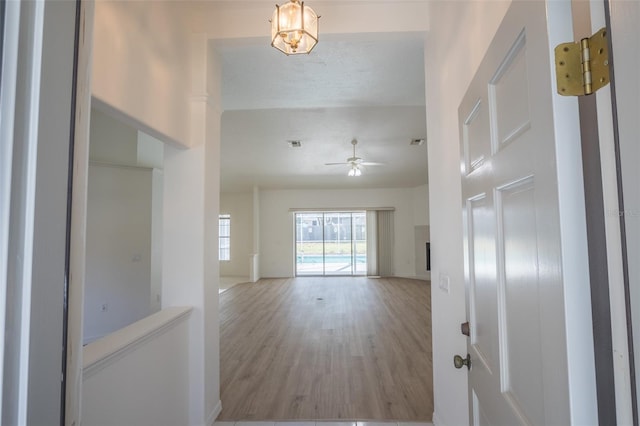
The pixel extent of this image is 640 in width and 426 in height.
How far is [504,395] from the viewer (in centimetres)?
87

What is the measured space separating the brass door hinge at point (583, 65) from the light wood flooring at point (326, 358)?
252 centimetres

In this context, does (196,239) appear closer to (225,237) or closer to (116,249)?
(116,249)

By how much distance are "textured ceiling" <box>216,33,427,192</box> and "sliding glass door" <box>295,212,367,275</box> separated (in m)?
2.23

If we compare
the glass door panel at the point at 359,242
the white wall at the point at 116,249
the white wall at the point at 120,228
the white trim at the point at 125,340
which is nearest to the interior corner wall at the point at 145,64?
the white trim at the point at 125,340

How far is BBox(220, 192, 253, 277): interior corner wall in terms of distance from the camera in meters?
10.2

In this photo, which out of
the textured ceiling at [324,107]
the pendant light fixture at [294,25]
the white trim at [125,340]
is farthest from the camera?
the textured ceiling at [324,107]

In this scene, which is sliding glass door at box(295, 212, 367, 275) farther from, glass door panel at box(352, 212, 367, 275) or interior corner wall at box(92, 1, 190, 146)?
interior corner wall at box(92, 1, 190, 146)

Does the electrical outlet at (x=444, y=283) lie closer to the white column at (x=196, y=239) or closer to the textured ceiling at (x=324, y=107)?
the white column at (x=196, y=239)

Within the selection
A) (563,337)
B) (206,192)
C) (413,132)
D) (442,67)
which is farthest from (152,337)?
(413,132)

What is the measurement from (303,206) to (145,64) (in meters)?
8.17

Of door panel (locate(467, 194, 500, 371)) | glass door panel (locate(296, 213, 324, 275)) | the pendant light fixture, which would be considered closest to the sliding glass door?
glass door panel (locate(296, 213, 324, 275))

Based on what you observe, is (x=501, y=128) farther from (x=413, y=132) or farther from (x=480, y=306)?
(x=413, y=132)

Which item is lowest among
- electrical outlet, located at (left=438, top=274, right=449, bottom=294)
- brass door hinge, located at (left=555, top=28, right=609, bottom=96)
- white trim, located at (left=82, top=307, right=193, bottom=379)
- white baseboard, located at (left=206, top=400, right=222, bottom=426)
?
white baseboard, located at (left=206, top=400, right=222, bottom=426)

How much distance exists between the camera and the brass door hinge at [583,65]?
0.51 meters
